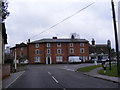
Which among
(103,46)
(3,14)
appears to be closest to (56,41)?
(103,46)

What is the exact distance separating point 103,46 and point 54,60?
31.2 m

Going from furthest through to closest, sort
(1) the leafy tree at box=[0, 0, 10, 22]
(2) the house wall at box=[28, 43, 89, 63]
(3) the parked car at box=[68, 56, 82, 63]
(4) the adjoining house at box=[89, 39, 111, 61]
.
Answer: (4) the adjoining house at box=[89, 39, 111, 61] < (2) the house wall at box=[28, 43, 89, 63] < (3) the parked car at box=[68, 56, 82, 63] < (1) the leafy tree at box=[0, 0, 10, 22]

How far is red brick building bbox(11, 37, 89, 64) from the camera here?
83.8 meters

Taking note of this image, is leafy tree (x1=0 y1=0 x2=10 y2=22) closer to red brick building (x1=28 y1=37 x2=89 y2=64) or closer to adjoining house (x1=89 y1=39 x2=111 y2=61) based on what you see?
→ red brick building (x1=28 y1=37 x2=89 y2=64)

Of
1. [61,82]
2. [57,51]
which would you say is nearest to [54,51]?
[57,51]

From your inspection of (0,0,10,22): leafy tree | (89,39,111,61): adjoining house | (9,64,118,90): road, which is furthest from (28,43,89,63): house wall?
(0,0,10,22): leafy tree

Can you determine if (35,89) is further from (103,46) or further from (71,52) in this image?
(103,46)

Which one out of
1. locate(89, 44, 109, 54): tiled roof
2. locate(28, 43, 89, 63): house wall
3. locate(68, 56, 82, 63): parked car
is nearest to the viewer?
locate(68, 56, 82, 63): parked car

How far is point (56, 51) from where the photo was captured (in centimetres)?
8450

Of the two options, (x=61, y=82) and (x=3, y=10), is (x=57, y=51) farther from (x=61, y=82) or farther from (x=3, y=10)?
(x=3, y=10)

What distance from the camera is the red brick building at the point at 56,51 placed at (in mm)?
83750

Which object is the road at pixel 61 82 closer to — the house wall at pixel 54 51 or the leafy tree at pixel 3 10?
the leafy tree at pixel 3 10

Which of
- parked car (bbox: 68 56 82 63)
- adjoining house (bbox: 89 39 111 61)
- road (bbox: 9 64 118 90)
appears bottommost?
road (bbox: 9 64 118 90)

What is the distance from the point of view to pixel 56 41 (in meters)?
85.8
